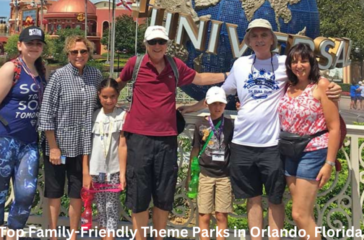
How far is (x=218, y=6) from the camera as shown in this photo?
4555 mm

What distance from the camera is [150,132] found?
2.62 m

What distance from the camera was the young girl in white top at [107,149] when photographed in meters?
2.76

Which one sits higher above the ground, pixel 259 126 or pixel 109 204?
pixel 259 126

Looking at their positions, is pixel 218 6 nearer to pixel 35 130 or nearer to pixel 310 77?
pixel 310 77

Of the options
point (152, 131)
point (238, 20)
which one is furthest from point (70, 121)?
point (238, 20)

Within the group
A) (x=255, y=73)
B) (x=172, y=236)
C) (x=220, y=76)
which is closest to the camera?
(x=255, y=73)

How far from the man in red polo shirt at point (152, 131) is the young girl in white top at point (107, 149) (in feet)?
0.29

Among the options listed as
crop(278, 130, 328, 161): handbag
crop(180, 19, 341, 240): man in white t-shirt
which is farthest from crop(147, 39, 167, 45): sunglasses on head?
crop(278, 130, 328, 161): handbag

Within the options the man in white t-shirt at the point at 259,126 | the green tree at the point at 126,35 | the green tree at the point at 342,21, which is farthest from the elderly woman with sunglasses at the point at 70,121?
the green tree at the point at 126,35

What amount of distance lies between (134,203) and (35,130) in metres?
0.80

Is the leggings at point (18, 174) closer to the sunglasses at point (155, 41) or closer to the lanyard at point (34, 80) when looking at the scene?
the lanyard at point (34, 80)

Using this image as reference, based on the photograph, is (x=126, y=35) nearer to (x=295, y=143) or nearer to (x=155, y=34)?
(x=155, y=34)

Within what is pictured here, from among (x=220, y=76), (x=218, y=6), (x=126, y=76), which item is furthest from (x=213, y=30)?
(x=126, y=76)

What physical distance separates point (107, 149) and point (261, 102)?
3.39 ft
